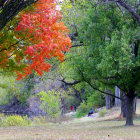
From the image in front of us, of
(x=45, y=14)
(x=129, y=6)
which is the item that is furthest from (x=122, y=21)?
(x=45, y=14)

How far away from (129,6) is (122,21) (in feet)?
2.88

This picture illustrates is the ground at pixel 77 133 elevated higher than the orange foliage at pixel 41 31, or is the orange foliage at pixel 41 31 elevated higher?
the orange foliage at pixel 41 31

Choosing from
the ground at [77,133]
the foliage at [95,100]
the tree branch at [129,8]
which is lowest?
the ground at [77,133]

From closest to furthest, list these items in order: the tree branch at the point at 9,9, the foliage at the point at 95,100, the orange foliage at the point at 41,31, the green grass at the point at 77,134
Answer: the tree branch at the point at 9,9 < the green grass at the point at 77,134 < the orange foliage at the point at 41,31 < the foliage at the point at 95,100

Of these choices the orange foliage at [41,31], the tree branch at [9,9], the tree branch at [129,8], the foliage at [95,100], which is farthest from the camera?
the foliage at [95,100]

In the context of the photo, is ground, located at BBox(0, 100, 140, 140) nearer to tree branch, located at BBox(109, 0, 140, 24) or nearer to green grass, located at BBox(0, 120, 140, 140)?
green grass, located at BBox(0, 120, 140, 140)

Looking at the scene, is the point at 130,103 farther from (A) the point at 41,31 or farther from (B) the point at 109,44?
(A) the point at 41,31

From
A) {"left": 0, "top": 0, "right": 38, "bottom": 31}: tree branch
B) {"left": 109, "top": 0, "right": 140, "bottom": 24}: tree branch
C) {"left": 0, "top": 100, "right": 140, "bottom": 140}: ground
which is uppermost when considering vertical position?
{"left": 109, "top": 0, "right": 140, "bottom": 24}: tree branch

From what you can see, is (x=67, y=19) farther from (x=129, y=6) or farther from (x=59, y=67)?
(x=129, y=6)

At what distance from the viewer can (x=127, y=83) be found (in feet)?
43.9

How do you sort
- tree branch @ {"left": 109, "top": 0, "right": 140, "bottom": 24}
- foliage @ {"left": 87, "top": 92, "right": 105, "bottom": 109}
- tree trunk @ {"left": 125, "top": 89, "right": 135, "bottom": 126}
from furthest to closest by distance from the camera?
foliage @ {"left": 87, "top": 92, "right": 105, "bottom": 109} → tree trunk @ {"left": 125, "top": 89, "right": 135, "bottom": 126} → tree branch @ {"left": 109, "top": 0, "right": 140, "bottom": 24}

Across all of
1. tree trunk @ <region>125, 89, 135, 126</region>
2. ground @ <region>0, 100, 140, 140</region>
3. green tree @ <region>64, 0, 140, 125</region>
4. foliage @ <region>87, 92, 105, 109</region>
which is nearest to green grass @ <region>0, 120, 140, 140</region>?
ground @ <region>0, 100, 140, 140</region>

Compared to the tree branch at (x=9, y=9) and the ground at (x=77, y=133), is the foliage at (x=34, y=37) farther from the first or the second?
the tree branch at (x=9, y=9)

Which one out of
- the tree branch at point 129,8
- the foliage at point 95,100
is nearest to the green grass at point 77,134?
the tree branch at point 129,8
